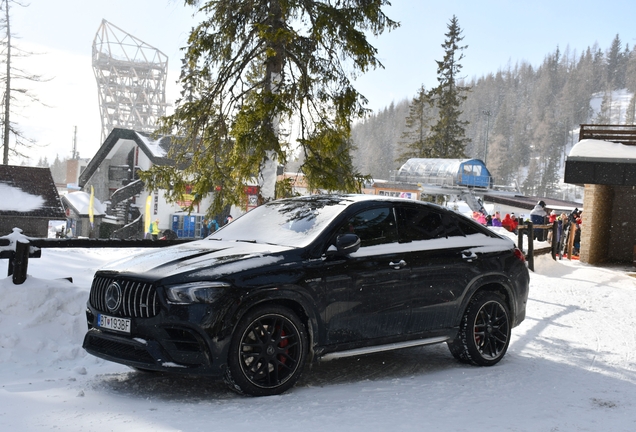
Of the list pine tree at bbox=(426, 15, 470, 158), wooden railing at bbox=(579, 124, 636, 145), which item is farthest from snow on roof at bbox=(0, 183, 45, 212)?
pine tree at bbox=(426, 15, 470, 158)

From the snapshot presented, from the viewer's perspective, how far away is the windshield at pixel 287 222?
20.7 ft

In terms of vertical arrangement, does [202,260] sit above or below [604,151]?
below

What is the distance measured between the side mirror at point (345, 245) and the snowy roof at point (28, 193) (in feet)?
81.6

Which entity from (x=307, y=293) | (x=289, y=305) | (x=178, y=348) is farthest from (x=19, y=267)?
(x=307, y=293)

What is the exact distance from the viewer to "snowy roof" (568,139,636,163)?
18875mm

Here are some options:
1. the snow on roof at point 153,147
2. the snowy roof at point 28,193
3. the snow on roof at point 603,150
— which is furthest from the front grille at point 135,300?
the snow on roof at point 153,147

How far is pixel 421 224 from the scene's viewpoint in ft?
23.2

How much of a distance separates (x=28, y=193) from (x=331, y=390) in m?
27.0

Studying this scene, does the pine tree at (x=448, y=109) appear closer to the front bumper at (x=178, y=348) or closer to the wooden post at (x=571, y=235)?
the wooden post at (x=571, y=235)

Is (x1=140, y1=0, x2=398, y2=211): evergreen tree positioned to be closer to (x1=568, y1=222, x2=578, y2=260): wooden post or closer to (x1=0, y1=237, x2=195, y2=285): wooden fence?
(x1=0, y1=237, x2=195, y2=285): wooden fence

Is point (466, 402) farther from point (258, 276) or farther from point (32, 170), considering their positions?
point (32, 170)

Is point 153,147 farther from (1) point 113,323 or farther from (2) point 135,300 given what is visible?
(2) point 135,300

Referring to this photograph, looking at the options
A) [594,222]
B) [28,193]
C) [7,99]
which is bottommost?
[28,193]

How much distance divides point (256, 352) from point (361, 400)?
959mm
